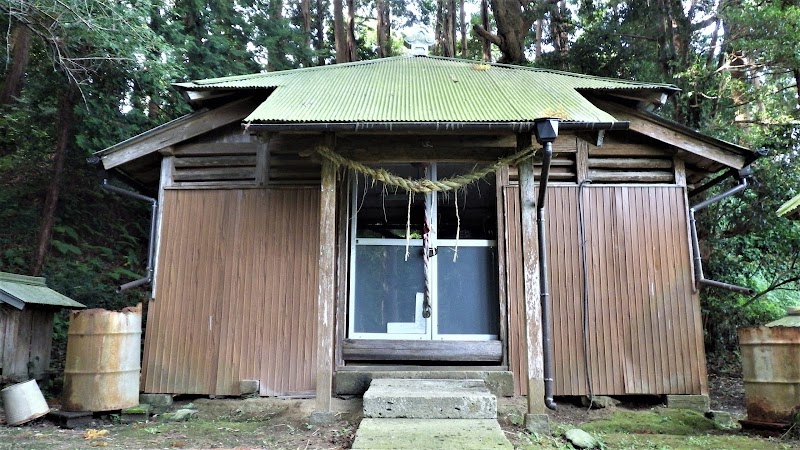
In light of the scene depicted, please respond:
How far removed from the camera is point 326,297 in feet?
15.9

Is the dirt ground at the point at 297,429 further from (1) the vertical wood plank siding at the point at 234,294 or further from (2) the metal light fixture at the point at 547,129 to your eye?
(2) the metal light fixture at the point at 547,129

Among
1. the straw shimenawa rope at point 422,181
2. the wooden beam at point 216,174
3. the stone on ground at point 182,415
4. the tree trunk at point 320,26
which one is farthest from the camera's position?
the tree trunk at point 320,26

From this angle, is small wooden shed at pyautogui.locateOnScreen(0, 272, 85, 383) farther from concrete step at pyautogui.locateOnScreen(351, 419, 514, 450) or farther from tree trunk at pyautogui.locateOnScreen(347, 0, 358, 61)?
tree trunk at pyautogui.locateOnScreen(347, 0, 358, 61)

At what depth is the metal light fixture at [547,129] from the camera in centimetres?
453

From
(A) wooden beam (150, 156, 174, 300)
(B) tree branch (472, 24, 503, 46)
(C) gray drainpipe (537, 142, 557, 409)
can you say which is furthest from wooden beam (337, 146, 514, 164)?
(B) tree branch (472, 24, 503, 46)

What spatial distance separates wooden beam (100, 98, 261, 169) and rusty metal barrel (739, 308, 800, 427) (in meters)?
5.86

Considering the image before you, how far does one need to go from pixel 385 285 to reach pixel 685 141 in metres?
3.80

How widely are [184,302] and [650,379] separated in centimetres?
525

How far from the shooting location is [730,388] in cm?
755

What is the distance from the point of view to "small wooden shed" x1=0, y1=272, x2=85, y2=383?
562 cm

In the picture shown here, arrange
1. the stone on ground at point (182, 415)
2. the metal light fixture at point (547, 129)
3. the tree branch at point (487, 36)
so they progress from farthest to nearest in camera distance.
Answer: the tree branch at point (487, 36)
the stone on ground at point (182, 415)
the metal light fixture at point (547, 129)

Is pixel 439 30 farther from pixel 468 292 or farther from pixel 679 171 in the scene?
pixel 468 292

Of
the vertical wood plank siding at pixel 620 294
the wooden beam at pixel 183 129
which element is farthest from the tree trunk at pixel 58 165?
the vertical wood plank siding at pixel 620 294

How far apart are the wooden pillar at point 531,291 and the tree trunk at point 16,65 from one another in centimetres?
1085
